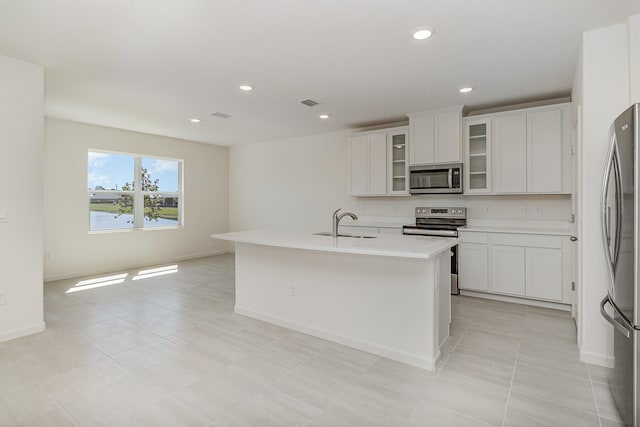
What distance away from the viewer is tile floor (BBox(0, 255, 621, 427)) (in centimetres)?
192

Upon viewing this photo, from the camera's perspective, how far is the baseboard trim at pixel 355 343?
98.1 inches

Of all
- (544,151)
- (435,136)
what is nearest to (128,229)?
(435,136)

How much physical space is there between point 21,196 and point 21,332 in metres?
1.26

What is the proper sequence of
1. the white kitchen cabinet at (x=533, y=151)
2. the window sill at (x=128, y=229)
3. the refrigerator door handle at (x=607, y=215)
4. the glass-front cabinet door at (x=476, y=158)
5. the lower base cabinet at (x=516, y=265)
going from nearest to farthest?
the refrigerator door handle at (x=607, y=215), the lower base cabinet at (x=516, y=265), the white kitchen cabinet at (x=533, y=151), the glass-front cabinet door at (x=476, y=158), the window sill at (x=128, y=229)

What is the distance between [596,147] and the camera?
2.48 m

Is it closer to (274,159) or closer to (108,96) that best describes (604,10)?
(108,96)

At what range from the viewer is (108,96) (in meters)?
3.99

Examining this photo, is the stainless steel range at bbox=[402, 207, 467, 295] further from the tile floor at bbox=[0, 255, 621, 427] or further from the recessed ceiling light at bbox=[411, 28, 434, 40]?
the recessed ceiling light at bbox=[411, 28, 434, 40]

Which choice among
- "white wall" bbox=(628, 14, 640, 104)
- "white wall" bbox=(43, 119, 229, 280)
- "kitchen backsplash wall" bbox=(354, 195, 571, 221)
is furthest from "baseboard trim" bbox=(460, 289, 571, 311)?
"white wall" bbox=(43, 119, 229, 280)

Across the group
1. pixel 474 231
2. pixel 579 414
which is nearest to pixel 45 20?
pixel 579 414

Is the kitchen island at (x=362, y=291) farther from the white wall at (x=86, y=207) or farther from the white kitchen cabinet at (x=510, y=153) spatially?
the white wall at (x=86, y=207)

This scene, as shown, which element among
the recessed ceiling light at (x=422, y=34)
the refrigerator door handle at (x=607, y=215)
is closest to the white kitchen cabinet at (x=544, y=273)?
the refrigerator door handle at (x=607, y=215)

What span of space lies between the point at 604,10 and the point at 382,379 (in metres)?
2.94

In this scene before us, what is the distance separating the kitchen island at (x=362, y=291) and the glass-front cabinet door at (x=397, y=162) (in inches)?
81.9
